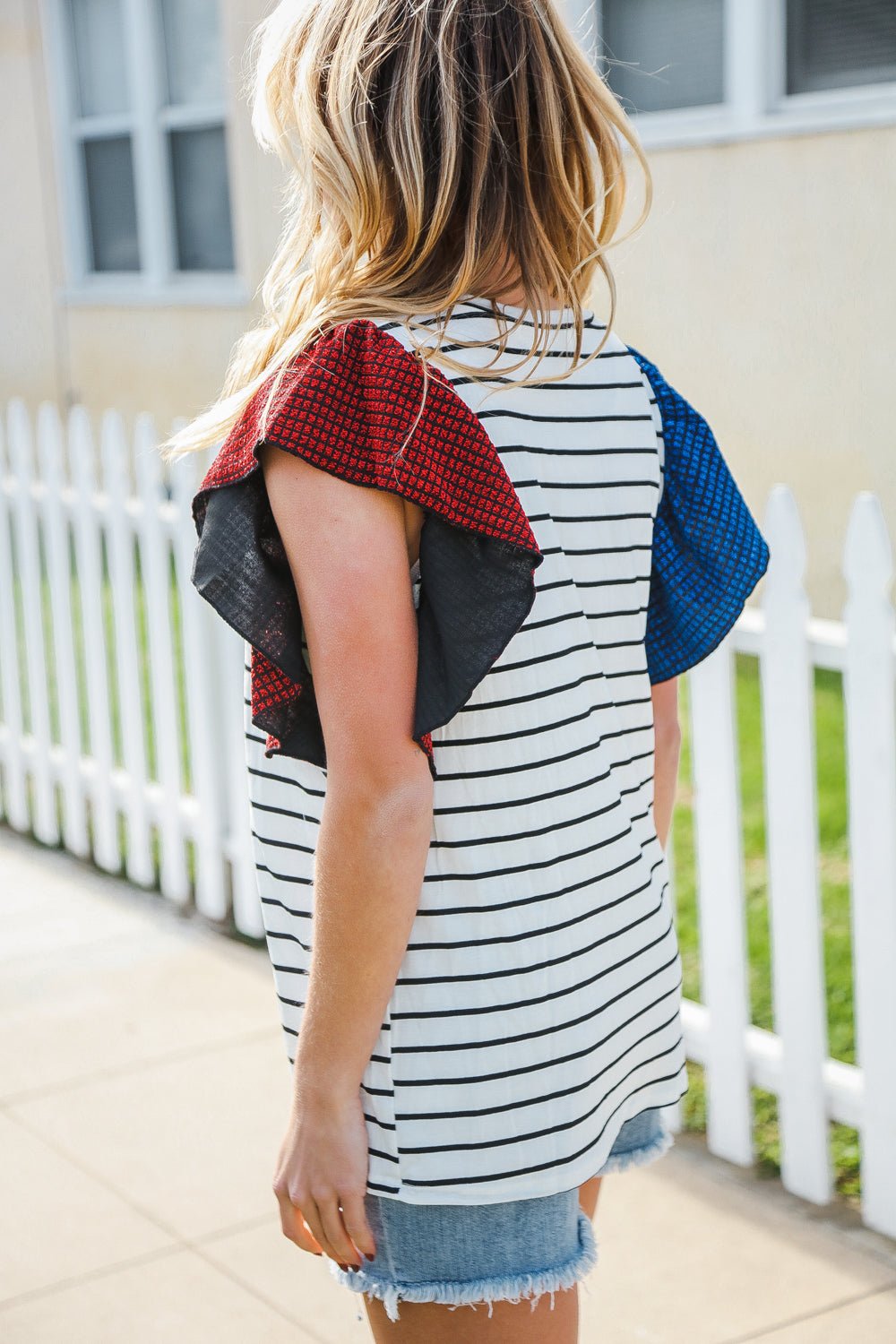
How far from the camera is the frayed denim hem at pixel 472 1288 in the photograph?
142 cm

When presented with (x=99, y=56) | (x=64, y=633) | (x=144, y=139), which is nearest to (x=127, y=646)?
(x=64, y=633)

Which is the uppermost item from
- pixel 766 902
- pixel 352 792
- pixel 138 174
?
Answer: pixel 138 174

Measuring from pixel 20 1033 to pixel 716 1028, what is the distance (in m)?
1.80

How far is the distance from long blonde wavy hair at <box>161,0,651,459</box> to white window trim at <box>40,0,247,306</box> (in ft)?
28.1

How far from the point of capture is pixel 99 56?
1097 cm

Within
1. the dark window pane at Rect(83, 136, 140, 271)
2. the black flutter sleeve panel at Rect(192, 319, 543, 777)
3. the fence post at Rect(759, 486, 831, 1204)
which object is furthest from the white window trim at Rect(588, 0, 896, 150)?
the black flutter sleeve panel at Rect(192, 319, 543, 777)

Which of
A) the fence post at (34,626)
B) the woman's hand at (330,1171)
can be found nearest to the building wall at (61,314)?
the fence post at (34,626)

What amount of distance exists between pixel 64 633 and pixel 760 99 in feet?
12.9

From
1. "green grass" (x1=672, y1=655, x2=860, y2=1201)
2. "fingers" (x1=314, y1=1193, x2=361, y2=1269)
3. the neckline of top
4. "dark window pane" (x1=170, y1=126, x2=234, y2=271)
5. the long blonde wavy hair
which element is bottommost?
"green grass" (x1=672, y1=655, x2=860, y2=1201)

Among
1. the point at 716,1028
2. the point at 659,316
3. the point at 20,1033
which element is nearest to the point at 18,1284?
the point at 20,1033

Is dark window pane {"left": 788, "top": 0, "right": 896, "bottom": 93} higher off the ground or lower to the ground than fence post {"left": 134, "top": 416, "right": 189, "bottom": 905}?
higher

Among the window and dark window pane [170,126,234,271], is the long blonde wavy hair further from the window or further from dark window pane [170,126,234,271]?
dark window pane [170,126,234,271]

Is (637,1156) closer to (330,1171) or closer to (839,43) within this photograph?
(330,1171)

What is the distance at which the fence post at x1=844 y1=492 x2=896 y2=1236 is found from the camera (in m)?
2.75
